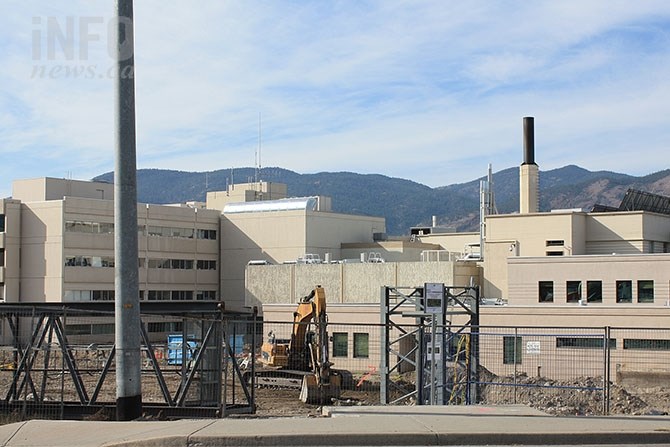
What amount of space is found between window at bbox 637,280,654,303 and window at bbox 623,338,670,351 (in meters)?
6.58

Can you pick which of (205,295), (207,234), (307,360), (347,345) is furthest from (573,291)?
(207,234)

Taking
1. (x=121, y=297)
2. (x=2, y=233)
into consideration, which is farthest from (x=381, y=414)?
(x=2, y=233)

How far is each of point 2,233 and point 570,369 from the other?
5180 centimetres

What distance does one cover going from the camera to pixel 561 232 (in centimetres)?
6688

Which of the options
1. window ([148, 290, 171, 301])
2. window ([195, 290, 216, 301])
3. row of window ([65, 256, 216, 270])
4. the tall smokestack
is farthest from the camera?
window ([195, 290, 216, 301])

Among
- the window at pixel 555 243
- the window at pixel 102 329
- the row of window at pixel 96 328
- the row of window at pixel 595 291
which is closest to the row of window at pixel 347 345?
the row of window at pixel 96 328

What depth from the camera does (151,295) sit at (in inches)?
3285

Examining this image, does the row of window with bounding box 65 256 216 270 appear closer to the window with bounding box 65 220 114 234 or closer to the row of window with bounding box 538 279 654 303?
the window with bounding box 65 220 114 234

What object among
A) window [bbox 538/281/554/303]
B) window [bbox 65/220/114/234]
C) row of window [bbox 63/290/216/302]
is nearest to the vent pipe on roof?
window [bbox 538/281/554/303]

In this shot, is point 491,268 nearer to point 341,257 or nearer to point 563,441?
point 341,257

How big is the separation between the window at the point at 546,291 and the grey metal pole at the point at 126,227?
46336 mm

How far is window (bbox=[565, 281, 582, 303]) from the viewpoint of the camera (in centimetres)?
5556

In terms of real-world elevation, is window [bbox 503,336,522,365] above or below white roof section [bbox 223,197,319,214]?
below

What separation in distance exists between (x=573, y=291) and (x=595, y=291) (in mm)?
1294
